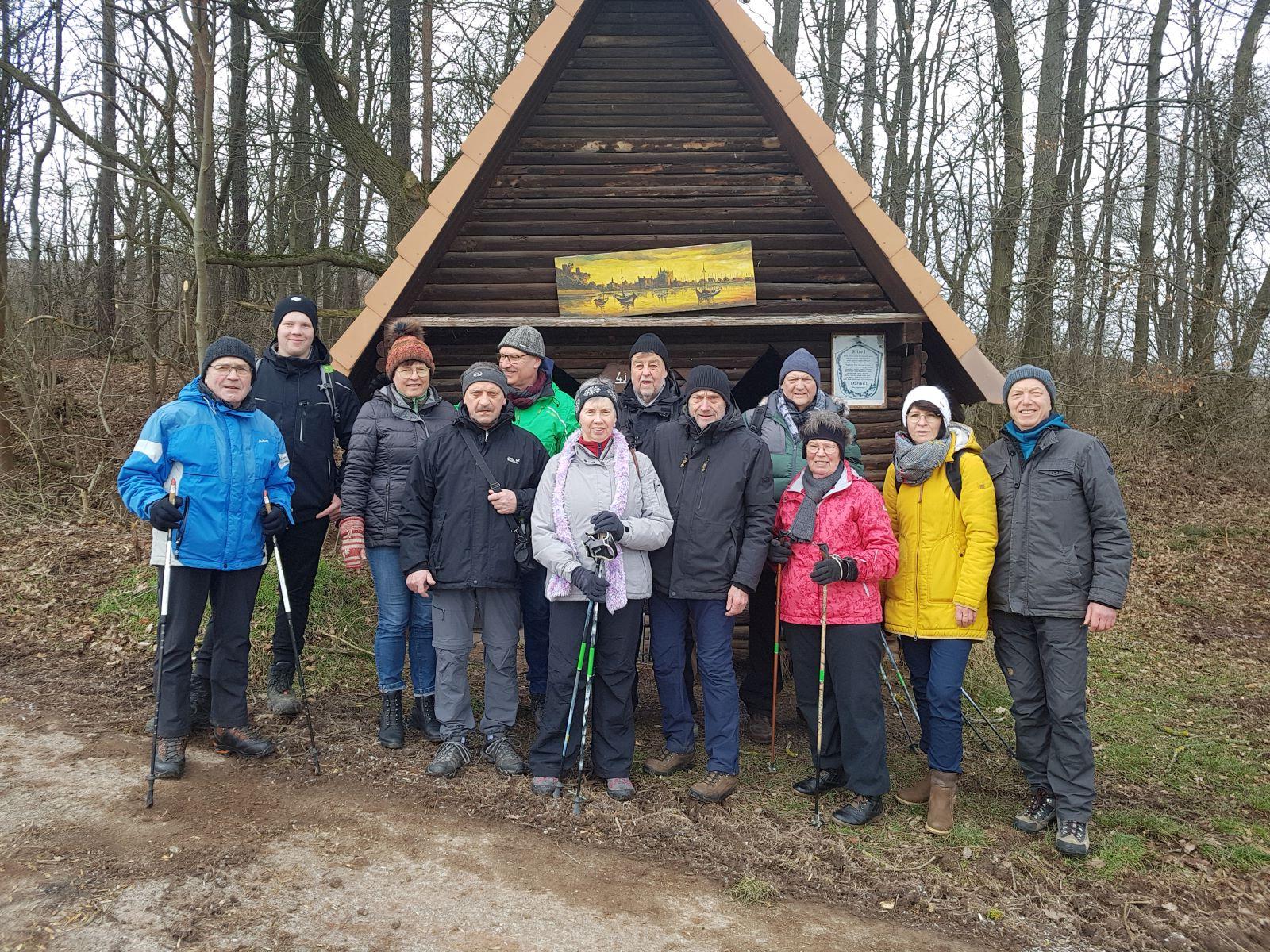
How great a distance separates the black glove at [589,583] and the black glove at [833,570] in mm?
906

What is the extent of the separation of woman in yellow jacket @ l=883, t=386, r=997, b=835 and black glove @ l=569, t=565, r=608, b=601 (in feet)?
4.40

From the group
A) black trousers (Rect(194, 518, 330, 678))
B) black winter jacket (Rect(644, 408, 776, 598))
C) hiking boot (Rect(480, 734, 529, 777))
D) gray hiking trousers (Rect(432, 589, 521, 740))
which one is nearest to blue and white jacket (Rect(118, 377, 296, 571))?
black trousers (Rect(194, 518, 330, 678))

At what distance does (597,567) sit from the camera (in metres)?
3.95

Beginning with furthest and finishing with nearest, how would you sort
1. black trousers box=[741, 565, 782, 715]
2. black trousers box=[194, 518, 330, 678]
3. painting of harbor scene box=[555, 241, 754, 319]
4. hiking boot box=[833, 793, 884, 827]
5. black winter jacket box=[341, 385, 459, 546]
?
painting of harbor scene box=[555, 241, 754, 319] → black trousers box=[741, 565, 782, 715] → black trousers box=[194, 518, 330, 678] → black winter jacket box=[341, 385, 459, 546] → hiking boot box=[833, 793, 884, 827]

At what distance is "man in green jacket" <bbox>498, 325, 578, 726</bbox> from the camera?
4570 millimetres

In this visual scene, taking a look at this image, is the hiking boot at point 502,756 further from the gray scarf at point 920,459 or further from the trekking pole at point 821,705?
the gray scarf at point 920,459

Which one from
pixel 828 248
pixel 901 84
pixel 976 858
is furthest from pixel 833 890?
pixel 901 84

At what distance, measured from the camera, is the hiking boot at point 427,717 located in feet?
15.0

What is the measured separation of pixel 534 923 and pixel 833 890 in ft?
3.77

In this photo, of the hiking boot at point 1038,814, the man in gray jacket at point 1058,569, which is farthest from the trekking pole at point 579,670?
the hiking boot at point 1038,814

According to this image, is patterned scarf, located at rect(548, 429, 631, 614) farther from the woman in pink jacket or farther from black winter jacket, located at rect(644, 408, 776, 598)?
the woman in pink jacket

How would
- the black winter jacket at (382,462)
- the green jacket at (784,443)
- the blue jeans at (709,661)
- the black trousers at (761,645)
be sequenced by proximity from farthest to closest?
the black trousers at (761,645) → the green jacket at (784,443) → the black winter jacket at (382,462) → the blue jeans at (709,661)

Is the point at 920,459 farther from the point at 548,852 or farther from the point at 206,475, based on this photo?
the point at 206,475

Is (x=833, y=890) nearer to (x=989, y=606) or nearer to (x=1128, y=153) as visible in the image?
(x=989, y=606)
